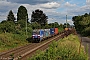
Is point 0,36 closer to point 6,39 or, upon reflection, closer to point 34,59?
point 6,39

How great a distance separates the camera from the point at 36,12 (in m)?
118

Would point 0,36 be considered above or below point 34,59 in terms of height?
below

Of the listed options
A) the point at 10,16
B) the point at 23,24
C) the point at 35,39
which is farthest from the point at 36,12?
the point at 35,39

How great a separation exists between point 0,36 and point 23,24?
125ft

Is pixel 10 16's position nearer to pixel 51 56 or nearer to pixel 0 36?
pixel 0 36

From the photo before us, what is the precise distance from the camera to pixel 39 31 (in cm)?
4466

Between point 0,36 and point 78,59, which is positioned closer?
point 78,59

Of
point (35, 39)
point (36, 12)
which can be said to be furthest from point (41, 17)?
point (35, 39)

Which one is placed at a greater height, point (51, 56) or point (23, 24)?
point (51, 56)

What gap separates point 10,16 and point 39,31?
234 feet

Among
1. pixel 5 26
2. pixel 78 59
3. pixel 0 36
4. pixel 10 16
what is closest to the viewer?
pixel 78 59

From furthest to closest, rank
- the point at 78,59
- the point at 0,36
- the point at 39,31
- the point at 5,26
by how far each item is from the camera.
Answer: the point at 5,26 → the point at 39,31 → the point at 0,36 → the point at 78,59

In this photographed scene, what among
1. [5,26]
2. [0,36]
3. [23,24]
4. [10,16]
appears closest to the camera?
[0,36]

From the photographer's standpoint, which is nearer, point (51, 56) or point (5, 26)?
point (51, 56)
